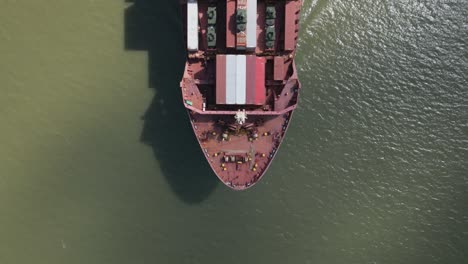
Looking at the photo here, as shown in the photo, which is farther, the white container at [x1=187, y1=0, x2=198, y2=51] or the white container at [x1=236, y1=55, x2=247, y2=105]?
the white container at [x1=187, y1=0, x2=198, y2=51]

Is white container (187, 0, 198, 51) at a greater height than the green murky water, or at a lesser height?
greater

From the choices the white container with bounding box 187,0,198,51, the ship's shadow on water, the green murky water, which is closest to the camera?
the white container with bounding box 187,0,198,51

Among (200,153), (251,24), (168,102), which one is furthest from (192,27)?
(200,153)

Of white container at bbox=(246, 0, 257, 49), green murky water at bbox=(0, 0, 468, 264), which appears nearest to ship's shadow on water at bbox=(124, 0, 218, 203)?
green murky water at bbox=(0, 0, 468, 264)

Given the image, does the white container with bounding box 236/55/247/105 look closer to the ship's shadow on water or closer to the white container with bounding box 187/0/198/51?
the white container with bounding box 187/0/198/51

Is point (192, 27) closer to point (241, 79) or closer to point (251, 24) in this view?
point (251, 24)

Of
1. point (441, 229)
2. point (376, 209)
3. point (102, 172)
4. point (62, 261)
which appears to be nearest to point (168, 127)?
point (102, 172)
